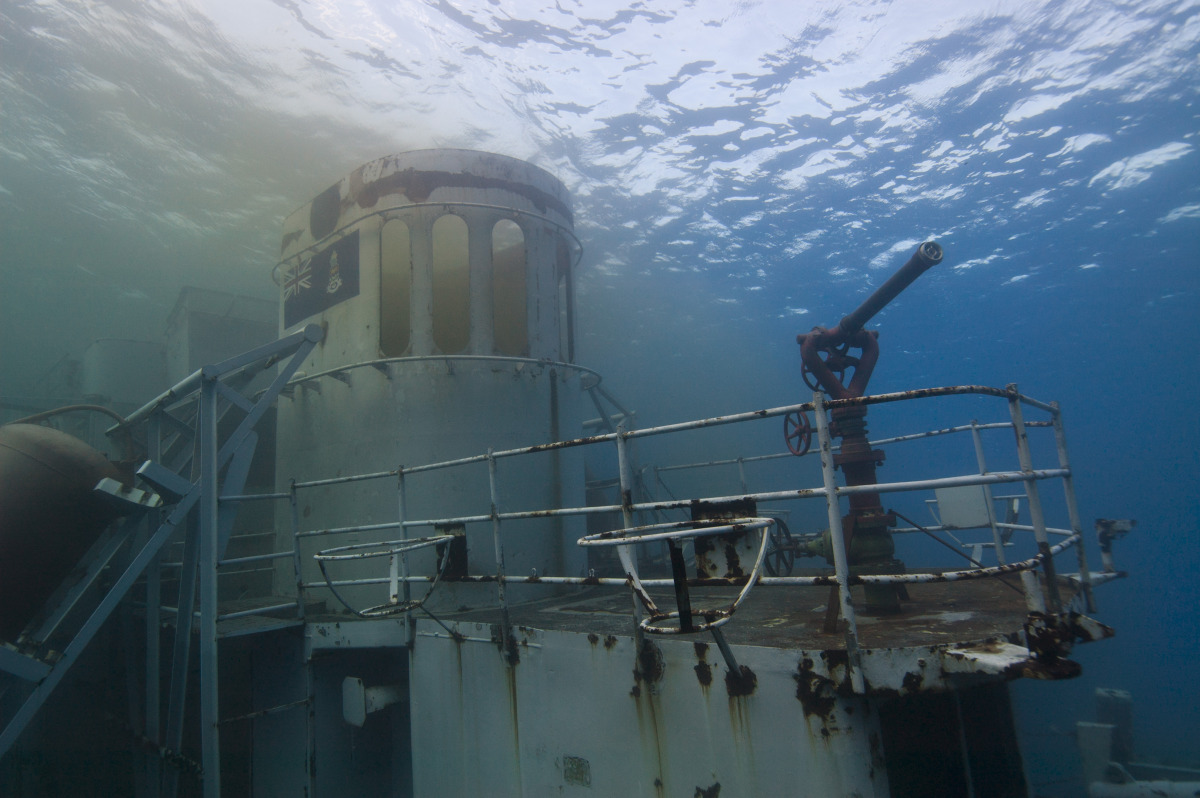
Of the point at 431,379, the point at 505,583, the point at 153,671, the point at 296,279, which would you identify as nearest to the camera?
the point at 505,583

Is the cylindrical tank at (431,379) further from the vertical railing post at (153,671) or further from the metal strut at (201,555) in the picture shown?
the vertical railing post at (153,671)

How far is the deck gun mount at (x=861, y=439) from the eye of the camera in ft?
13.9

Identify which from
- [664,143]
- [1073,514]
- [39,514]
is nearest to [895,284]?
[1073,514]

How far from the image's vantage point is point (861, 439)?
15.5ft

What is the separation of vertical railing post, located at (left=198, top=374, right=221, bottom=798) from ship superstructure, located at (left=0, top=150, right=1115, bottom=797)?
0.03 m

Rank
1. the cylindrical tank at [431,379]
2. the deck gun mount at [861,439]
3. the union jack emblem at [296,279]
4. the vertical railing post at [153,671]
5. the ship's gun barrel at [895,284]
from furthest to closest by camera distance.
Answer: the union jack emblem at [296,279] → the cylindrical tank at [431,379] → the vertical railing post at [153,671] → the ship's gun barrel at [895,284] → the deck gun mount at [861,439]

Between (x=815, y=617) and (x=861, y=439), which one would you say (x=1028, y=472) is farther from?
(x=861, y=439)

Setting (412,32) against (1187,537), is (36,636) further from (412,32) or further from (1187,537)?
(1187,537)

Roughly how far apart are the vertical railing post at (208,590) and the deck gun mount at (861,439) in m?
5.74

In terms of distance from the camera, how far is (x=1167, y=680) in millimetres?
34062

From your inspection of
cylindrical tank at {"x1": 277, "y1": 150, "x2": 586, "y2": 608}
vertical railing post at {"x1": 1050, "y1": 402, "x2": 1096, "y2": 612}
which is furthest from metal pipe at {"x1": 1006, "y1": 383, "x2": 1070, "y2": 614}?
cylindrical tank at {"x1": 277, "y1": 150, "x2": 586, "y2": 608}

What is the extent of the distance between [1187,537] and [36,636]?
12929cm

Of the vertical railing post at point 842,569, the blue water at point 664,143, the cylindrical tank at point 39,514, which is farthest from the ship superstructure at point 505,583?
the blue water at point 664,143

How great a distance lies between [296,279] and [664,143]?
1322 centimetres
